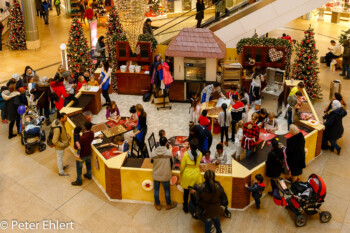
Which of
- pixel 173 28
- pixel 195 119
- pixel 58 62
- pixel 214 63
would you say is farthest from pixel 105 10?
pixel 195 119

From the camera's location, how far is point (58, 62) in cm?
1661

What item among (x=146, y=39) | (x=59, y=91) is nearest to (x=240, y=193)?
(x=59, y=91)

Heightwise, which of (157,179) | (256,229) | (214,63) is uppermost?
(214,63)

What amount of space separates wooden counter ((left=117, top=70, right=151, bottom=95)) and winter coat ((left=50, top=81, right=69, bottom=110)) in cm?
233

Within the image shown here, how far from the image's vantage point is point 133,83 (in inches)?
499

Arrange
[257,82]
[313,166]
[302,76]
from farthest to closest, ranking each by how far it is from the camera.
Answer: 1. [302,76]
2. [257,82]
3. [313,166]

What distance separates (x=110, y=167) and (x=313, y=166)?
4.44 m

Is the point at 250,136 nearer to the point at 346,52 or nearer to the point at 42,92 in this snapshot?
the point at 42,92

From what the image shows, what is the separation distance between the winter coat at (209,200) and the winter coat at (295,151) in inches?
76.6

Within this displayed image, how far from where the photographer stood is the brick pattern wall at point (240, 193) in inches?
291

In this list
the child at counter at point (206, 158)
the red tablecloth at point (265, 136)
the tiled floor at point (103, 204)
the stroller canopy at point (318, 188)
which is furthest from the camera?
the red tablecloth at point (265, 136)

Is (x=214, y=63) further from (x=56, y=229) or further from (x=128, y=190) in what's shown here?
(x=56, y=229)

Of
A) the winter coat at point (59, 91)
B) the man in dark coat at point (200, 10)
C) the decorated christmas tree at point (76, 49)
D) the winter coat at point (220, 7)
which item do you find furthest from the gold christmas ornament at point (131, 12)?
the winter coat at point (220, 7)

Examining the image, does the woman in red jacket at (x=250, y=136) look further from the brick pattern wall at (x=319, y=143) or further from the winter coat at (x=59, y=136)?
the winter coat at (x=59, y=136)
